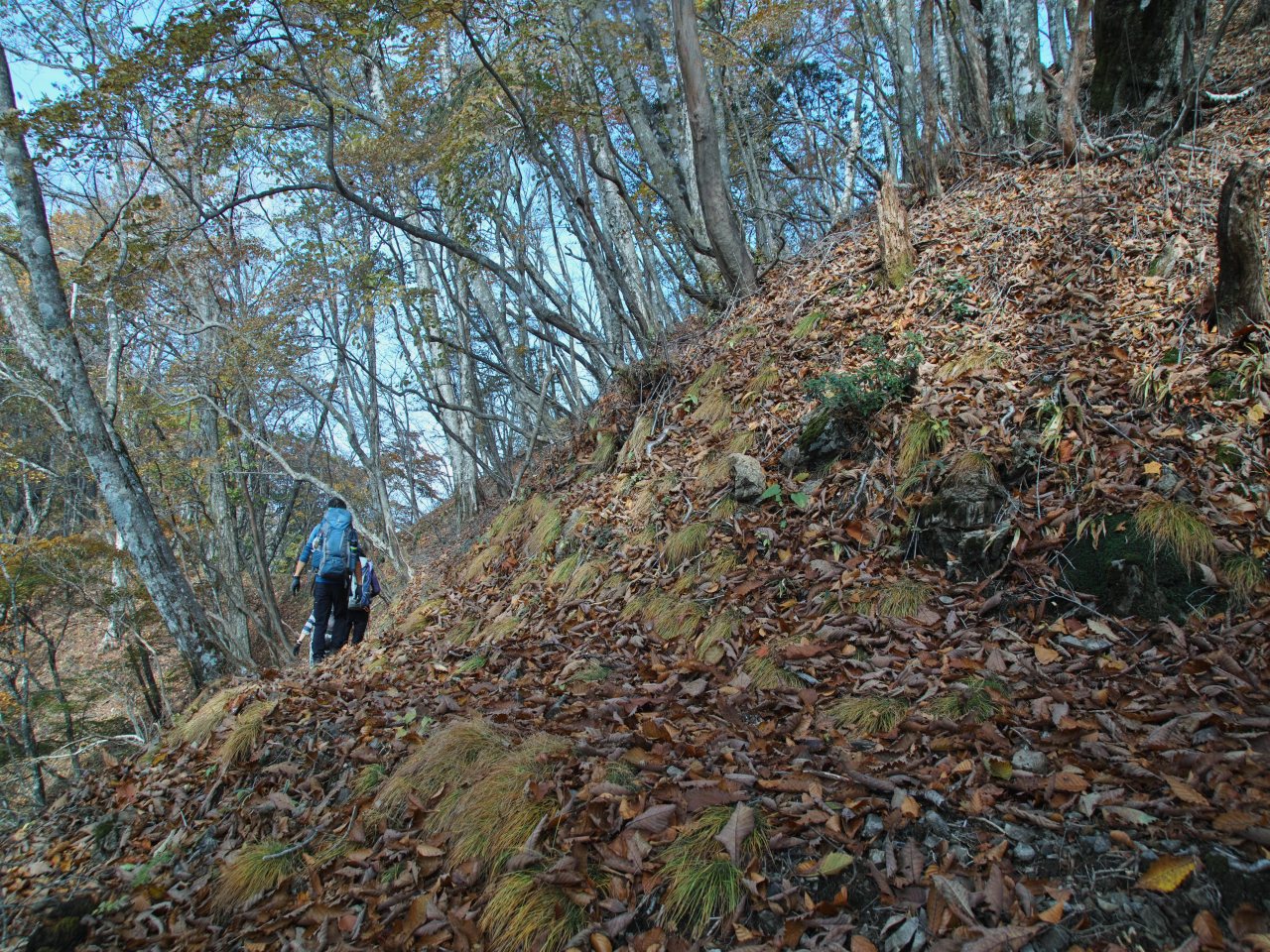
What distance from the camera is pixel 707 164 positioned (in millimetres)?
8000

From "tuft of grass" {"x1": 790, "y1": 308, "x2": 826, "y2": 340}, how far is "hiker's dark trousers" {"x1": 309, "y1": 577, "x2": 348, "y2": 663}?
5626 mm

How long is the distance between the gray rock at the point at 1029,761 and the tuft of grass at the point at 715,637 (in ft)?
5.96

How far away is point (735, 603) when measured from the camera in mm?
4648

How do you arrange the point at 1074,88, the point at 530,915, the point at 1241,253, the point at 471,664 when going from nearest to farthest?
the point at 530,915, the point at 1241,253, the point at 471,664, the point at 1074,88

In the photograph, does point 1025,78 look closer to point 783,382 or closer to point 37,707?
point 783,382

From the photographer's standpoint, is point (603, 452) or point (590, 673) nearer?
point (590, 673)

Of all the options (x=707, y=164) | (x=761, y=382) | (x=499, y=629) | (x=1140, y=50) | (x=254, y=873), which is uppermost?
(x=707, y=164)

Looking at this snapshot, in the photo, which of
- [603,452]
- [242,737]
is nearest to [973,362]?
[603,452]

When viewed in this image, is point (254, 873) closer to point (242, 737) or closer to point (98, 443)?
point (242, 737)

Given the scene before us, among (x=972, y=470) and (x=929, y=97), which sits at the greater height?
(x=929, y=97)

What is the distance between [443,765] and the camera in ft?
12.1

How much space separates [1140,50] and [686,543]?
7717mm

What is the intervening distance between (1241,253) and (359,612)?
27.8ft

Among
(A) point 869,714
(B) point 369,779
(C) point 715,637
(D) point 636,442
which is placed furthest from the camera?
(D) point 636,442
